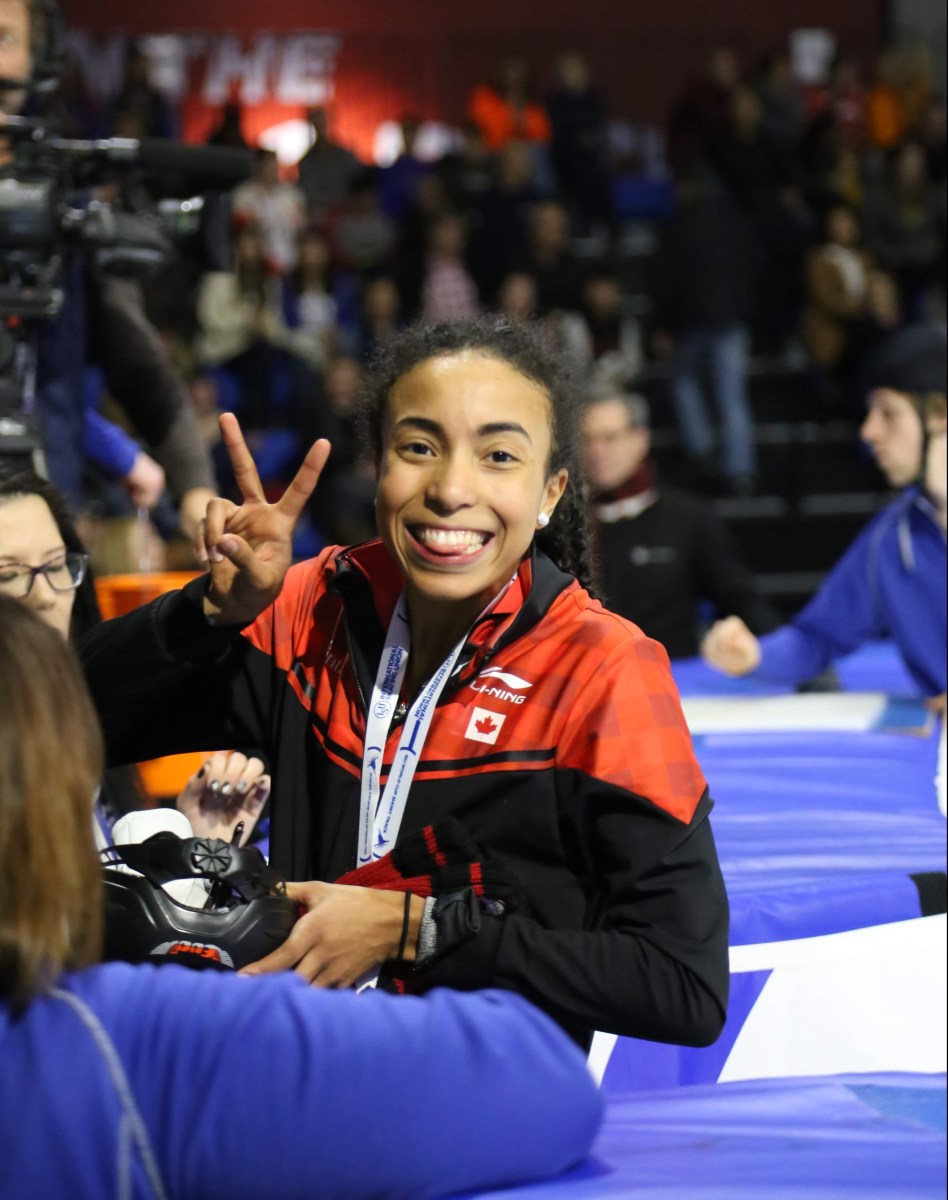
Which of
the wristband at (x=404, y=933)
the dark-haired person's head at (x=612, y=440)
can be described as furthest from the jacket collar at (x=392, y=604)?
the dark-haired person's head at (x=612, y=440)

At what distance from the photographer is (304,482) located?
1616 millimetres

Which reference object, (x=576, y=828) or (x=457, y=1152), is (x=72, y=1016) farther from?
(x=576, y=828)

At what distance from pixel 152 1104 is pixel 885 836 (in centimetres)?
184

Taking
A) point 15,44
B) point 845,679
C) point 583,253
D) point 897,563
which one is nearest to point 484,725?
point 15,44

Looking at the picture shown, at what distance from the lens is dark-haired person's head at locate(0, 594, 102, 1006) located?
Answer: 1.01 meters

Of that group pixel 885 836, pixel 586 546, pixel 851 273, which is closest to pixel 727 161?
pixel 851 273

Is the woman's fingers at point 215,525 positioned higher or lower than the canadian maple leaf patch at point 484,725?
higher

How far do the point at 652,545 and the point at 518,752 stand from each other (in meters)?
3.77

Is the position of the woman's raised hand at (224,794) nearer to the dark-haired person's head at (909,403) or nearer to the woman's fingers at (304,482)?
the woman's fingers at (304,482)

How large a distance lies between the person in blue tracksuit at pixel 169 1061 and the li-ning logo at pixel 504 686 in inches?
20.4

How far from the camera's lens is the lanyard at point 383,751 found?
155cm

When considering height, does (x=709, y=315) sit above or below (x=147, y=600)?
above

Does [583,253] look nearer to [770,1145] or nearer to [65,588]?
[65,588]

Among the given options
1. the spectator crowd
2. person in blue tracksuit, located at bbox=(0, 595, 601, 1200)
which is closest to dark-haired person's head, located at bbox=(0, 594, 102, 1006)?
person in blue tracksuit, located at bbox=(0, 595, 601, 1200)
